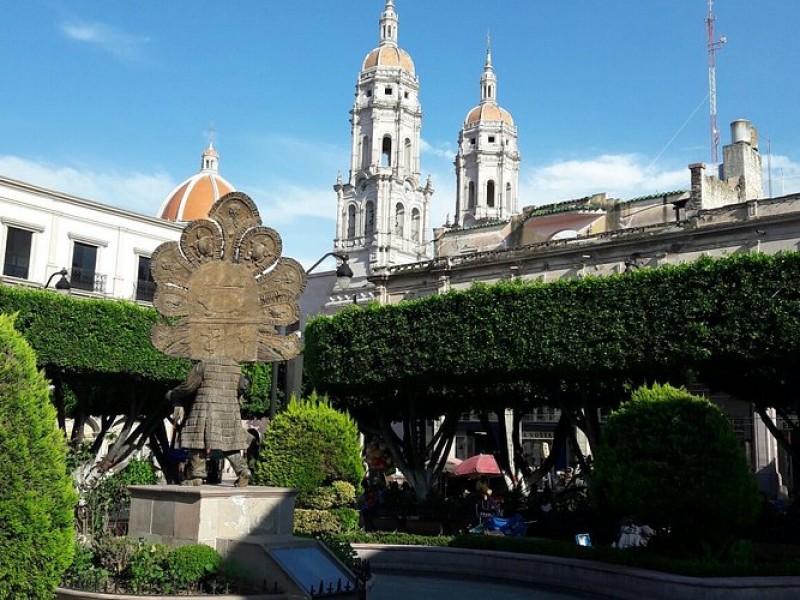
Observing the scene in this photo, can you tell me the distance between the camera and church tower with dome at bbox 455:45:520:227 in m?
91.3

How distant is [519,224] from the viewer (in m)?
47.5

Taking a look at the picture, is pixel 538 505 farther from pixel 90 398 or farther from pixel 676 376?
pixel 90 398

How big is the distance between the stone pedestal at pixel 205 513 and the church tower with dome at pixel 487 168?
7988 cm

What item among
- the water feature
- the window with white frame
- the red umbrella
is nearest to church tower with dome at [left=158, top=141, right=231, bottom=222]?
the window with white frame

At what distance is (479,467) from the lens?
1144 inches

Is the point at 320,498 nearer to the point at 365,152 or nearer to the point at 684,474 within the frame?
the point at 684,474

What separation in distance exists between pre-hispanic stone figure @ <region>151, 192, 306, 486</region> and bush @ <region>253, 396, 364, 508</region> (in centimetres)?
483

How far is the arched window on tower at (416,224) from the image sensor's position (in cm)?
8462

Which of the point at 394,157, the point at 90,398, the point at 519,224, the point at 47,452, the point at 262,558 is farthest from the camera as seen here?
the point at 394,157

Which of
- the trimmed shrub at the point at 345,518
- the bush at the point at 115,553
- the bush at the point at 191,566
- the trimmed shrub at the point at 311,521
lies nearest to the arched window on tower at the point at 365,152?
the trimmed shrub at the point at 345,518

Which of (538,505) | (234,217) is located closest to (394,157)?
(538,505)

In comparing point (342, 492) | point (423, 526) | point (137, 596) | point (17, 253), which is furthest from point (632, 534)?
point (17, 253)

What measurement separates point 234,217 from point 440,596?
270 inches

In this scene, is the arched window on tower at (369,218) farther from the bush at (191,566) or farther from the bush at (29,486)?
the bush at (29,486)
